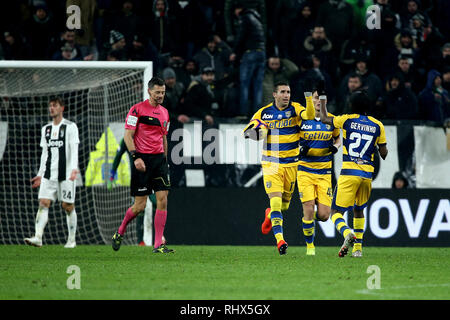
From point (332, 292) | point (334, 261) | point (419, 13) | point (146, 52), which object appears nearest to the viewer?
point (332, 292)

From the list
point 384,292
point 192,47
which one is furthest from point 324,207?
point 192,47

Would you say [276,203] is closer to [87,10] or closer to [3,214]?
[3,214]

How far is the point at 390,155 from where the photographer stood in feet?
48.7

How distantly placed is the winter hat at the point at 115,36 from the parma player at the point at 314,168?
19.7ft

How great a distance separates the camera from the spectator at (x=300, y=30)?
17.5 m

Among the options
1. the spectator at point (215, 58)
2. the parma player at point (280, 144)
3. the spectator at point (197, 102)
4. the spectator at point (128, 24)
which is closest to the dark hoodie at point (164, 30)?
the spectator at point (128, 24)

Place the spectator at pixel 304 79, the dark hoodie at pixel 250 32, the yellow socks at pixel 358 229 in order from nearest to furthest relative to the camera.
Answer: the yellow socks at pixel 358 229 < the spectator at pixel 304 79 < the dark hoodie at pixel 250 32

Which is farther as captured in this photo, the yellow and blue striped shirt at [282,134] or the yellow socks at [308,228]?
the yellow socks at [308,228]

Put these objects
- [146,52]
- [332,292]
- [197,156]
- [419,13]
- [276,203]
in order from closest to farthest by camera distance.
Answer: [332,292], [276,203], [197,156], [146,52], [419,13]

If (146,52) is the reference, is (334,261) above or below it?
below

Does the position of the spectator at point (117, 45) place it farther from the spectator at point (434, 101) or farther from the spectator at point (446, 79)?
the spectator at point (446, 79)

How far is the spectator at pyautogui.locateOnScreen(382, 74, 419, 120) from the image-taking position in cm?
1595
